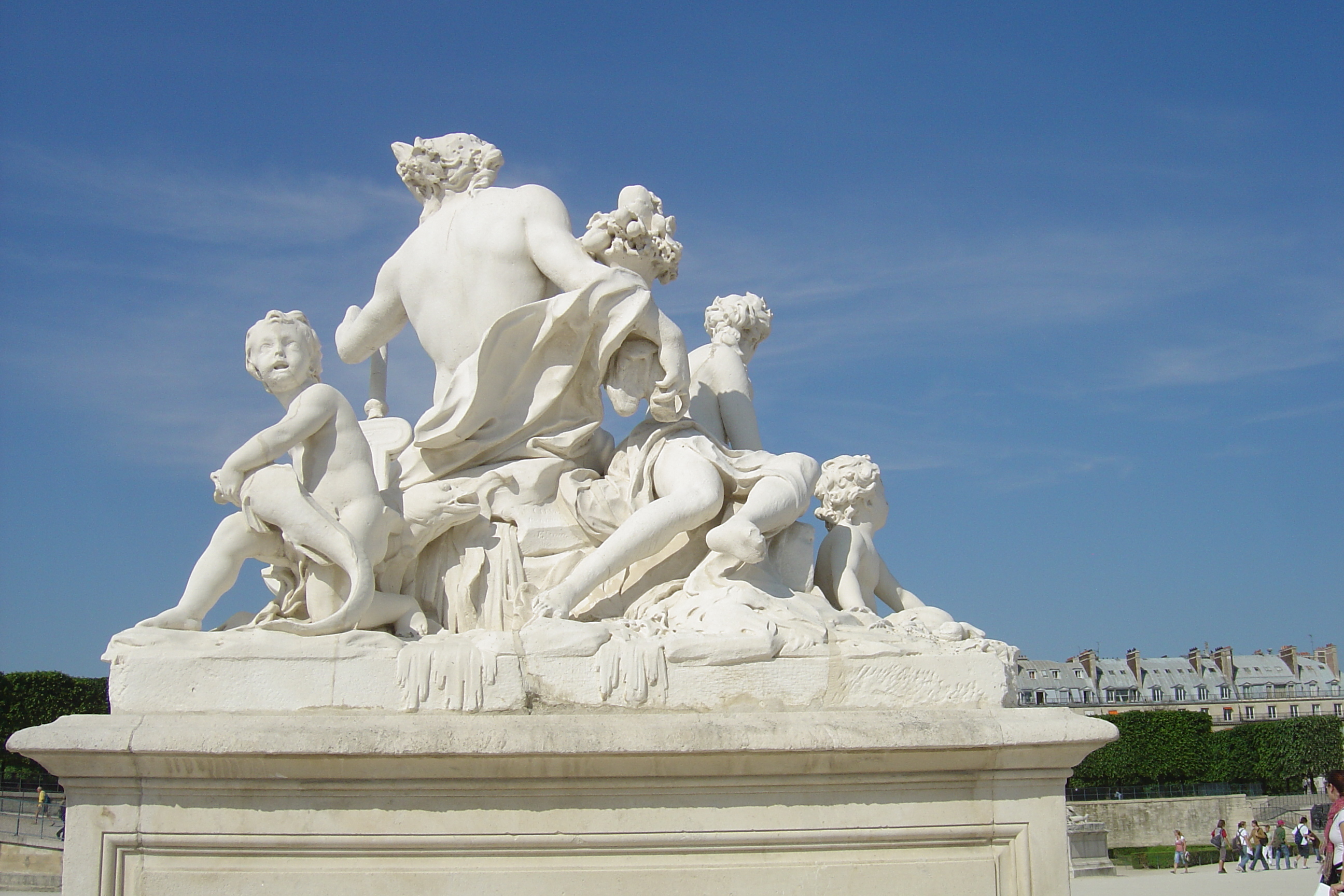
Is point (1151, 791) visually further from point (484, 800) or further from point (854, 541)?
point (484, 800)

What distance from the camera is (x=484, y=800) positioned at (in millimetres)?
4066

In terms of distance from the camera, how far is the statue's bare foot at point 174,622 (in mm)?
4328

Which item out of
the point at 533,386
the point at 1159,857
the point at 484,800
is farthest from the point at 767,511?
the point at 1159,857

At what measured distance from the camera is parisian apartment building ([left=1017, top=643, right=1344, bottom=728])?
7150 centimetres

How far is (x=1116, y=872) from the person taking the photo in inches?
968

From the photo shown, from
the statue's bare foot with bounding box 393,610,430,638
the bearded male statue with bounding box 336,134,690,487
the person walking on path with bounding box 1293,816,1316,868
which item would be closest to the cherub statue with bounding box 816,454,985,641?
the bearded male statue with bounding box 336,134,690,487

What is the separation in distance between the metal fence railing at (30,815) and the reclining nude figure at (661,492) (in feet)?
53.6

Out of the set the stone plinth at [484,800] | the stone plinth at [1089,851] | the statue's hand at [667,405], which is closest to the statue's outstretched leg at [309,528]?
the stone plinth at [484,800]

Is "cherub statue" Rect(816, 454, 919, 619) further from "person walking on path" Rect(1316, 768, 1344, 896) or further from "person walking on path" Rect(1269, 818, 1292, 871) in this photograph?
"person walking on path" Rect(1269, 818, 1292, 871)

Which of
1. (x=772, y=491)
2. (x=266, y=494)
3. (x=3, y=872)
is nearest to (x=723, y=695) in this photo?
(x=772, y=491)

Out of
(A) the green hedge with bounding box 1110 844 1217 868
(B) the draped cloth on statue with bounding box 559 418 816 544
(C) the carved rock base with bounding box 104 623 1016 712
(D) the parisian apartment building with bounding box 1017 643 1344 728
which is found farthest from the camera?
(D) the parisian apartment building with bounding box 1017 643 1344 728

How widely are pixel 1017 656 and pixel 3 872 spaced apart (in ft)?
61.9

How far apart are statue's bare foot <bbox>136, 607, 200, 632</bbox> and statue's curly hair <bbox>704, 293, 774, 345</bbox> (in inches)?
111

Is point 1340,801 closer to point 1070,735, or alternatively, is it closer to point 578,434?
point 1070,735
